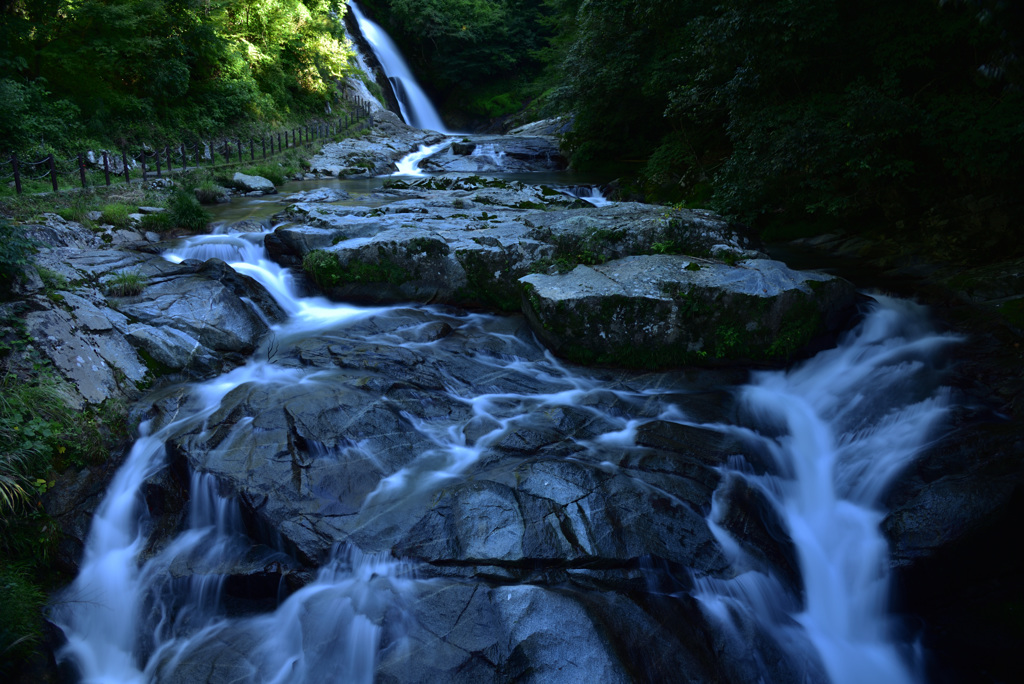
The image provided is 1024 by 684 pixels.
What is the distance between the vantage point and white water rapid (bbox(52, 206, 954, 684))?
412 cm

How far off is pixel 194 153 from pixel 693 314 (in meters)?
→ 16.7

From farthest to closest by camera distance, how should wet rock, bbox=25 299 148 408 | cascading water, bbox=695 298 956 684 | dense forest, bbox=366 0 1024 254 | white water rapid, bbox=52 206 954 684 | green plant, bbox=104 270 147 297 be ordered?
dense forest, bbox=366 0 1024 254
green plant, bbox=104 270 147 297
wet rock, bbox=25 299 148 408
cascading water, bbox=695 298 956 684
white water rapid, bbox=52 206 954 684

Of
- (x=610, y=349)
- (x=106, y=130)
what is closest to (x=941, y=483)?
(x=610, y=349)

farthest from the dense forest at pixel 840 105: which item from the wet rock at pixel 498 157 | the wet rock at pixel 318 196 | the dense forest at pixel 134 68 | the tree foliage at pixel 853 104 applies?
the dense forest at pixel 134 68

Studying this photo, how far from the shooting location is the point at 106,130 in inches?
572

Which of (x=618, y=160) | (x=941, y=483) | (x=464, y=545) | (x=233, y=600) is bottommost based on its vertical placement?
(x=233, y=600)

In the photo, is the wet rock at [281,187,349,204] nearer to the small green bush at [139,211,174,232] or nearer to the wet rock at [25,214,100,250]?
the small green bush at [139,211,174,232]

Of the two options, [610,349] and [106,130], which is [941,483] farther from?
[106,130]

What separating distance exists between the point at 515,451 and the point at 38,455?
411 centimetres

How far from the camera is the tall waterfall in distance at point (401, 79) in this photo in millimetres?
36625

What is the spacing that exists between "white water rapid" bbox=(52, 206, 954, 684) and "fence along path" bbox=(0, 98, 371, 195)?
797 cm

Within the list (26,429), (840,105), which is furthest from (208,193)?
(840,105)

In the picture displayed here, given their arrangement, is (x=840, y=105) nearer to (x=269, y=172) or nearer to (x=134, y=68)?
(x=269, y=172)

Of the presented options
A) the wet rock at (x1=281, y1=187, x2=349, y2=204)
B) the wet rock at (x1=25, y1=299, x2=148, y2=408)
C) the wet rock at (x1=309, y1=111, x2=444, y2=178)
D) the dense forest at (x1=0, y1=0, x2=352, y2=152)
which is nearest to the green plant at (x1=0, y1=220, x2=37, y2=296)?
the wet rock at (x1=25, y1=299, x2=148, y2=408)
